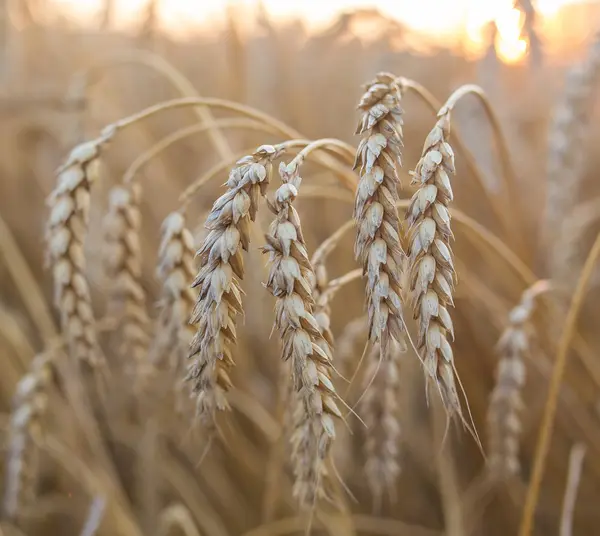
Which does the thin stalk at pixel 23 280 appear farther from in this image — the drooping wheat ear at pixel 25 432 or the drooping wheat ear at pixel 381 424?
the drooping wheat ear at pixel 381 424

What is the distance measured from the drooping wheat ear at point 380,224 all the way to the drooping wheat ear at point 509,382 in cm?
34

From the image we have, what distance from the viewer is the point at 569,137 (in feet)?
3.30

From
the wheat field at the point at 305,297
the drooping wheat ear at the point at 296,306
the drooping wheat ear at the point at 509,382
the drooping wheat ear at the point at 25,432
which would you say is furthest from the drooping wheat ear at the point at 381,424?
the drooping wheat ear at the point at 25,432

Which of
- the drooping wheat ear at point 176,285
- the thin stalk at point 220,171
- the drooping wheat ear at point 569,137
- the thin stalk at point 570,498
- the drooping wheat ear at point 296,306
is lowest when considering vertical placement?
the thin stalk at point 570,498

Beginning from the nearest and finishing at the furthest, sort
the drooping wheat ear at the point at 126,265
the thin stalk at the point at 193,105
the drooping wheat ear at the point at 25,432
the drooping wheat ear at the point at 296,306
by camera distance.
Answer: the drooping wheat ear at the point at 296,306, the thin stalk at the point at 193,105, the drooping wheat ear at the point at 126,265, the drooping wheat ear at the point at 25,432

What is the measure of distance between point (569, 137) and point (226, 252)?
728 mm

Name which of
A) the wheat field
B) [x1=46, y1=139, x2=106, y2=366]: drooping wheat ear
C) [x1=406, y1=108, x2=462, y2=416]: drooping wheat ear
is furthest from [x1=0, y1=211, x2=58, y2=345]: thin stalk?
[x1=406, y1=108, x2=462, y2=416]: drooping wheat ear

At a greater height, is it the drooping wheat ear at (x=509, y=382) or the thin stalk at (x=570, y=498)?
the drooping wheat ear at (x=509, y=382)

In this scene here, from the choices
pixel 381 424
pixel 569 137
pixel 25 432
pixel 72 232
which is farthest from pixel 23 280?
pixel 569 137

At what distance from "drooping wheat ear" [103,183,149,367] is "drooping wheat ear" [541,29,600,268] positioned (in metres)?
0.62

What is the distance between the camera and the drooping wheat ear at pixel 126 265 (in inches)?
28.6

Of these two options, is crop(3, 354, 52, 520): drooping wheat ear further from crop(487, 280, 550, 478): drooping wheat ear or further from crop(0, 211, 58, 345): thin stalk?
crop(487, 280, 550, 478): drooping wheat ear

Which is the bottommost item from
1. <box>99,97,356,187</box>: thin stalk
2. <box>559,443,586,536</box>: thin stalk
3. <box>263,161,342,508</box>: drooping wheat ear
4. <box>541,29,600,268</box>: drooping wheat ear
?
<box>559,443,586,536</box>: thin stalk

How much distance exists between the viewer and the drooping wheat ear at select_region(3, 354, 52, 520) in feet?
2.74
